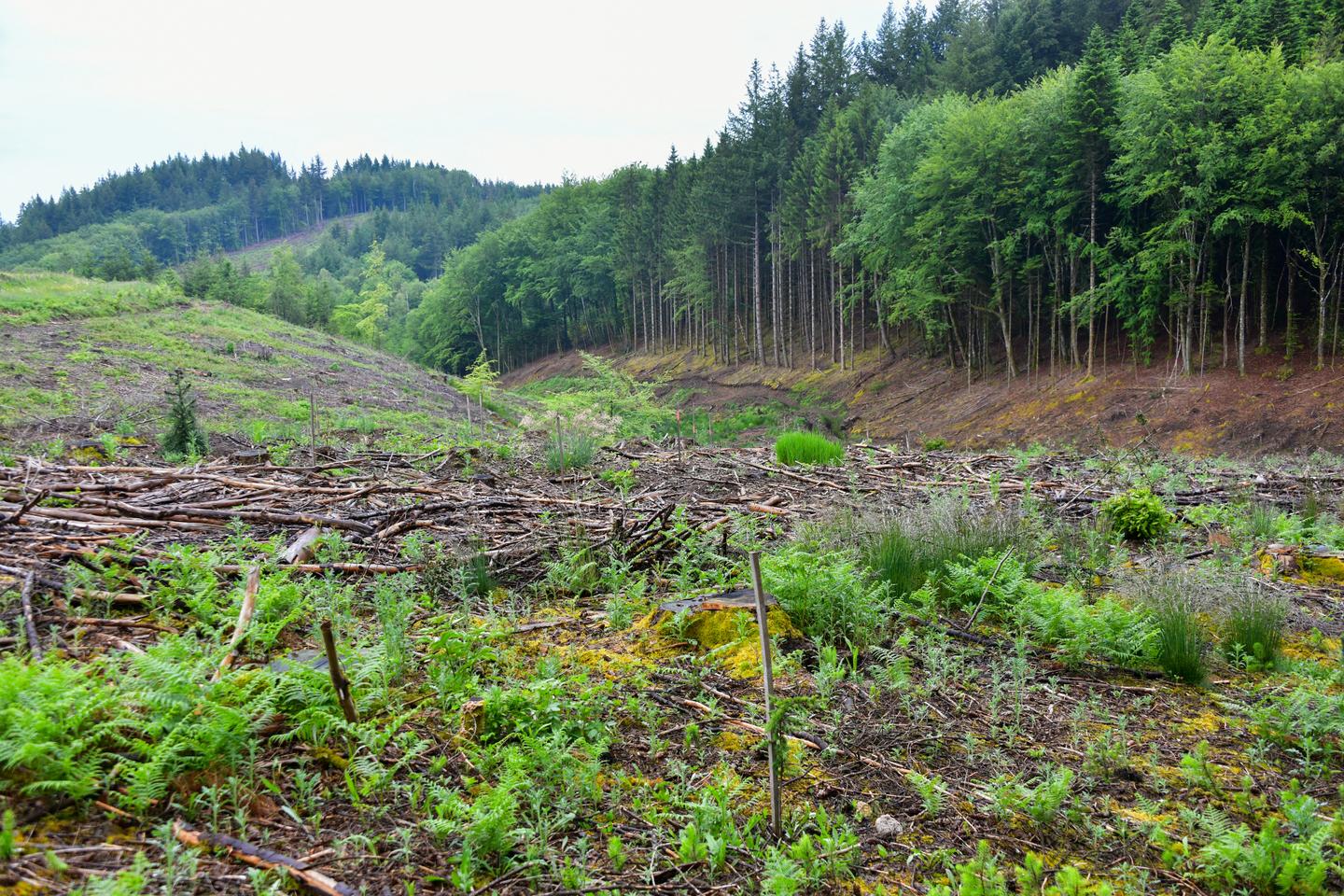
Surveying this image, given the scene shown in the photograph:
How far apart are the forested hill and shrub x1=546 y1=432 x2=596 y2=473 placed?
357ft

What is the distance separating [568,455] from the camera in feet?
29.6

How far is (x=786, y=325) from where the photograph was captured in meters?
45.2

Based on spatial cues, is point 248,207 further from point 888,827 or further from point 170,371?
point 888,827

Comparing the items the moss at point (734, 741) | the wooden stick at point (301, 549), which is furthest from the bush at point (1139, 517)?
the wooden stick at point (301, 549)

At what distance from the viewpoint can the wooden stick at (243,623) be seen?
2740mm

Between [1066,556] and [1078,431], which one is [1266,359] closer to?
[1078,431]

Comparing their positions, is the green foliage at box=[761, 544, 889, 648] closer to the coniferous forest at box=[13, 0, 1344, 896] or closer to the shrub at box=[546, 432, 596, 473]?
the coniferous forest at box=[13, 0, 1344, 896]

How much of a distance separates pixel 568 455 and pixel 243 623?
6012 mm

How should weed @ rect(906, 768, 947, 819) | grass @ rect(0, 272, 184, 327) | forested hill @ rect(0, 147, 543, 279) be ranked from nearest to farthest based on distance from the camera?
weed @ rect(906, 768, 947, 819), grass @ rect(0, 272, 184, 327), forested hill @ rect(0, 147, 543, 279)

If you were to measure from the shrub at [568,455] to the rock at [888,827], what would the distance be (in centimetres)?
635

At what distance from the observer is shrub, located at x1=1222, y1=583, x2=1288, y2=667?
3891mm

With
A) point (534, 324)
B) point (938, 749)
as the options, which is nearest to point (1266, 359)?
point (938, 749)

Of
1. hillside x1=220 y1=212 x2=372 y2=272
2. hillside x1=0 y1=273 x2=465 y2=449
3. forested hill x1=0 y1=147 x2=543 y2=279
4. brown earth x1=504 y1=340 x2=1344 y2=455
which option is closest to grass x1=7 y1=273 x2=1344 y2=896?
hillside x1=0 y1=273 x2=465 y2=449

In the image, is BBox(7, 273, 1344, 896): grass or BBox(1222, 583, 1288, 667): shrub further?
BBox(1222, 583, 1288, 667): shrub
